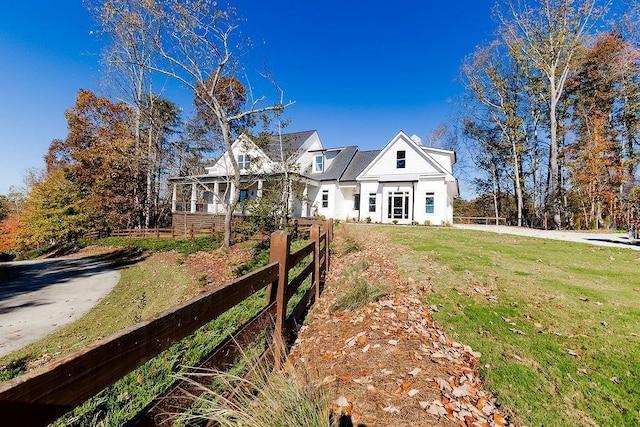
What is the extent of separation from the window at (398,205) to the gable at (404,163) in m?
1.40

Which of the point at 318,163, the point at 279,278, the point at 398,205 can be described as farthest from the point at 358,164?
the point at 279,278

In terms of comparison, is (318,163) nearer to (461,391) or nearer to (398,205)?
(398,205)

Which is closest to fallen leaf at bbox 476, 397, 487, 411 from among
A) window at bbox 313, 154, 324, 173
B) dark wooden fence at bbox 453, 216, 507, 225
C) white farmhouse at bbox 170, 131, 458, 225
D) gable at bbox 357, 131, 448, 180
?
white farmhouse at bbox 170, 131, 458, 225

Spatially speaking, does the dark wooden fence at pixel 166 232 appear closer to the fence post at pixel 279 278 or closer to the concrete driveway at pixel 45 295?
the concrete driveway at pixel 45 295

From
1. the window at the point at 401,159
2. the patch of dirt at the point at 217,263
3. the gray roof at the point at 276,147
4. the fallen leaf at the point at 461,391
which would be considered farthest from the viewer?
the window at the point at 401,159

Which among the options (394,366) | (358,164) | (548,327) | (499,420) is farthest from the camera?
(358,164)

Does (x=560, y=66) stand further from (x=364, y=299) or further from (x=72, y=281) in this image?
(x=72, y=281)

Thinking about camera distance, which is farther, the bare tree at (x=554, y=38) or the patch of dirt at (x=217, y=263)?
the bare tree at (x=554, y=38)

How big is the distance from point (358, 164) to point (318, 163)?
404 centimetres

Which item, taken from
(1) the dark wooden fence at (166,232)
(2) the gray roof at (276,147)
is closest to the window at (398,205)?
(2) the gray roof at (276,147)

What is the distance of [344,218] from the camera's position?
1083 inches

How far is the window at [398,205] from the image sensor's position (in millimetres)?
23484

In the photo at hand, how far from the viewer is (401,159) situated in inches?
943

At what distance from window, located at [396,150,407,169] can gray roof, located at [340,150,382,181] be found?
3.88 metres
